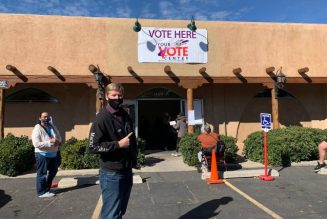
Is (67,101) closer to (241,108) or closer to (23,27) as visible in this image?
(23,27)

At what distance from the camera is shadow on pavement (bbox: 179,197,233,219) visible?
6.37 m

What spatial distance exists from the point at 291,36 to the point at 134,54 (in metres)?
6.37

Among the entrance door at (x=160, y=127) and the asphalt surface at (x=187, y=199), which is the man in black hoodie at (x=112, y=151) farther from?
the entrance door at (x=160, y=127)

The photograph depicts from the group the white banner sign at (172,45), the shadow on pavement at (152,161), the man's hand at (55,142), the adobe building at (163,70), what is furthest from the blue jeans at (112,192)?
the white banner sign at (172,45)

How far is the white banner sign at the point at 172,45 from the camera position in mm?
14758

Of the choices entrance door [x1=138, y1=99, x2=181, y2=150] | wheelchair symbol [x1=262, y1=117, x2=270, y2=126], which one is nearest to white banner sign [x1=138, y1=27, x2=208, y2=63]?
entrance door [x1=138, y1=99, x2=181, y2=150]

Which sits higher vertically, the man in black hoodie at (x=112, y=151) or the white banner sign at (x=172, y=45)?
the white banner sign at (x=172, y=45)

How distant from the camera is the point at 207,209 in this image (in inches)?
266

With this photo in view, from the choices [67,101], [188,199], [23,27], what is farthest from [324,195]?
[23,27]

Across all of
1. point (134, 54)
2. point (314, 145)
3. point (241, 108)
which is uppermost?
point (134, 54)

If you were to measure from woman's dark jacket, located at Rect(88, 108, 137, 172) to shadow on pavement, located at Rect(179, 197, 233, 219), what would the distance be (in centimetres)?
250

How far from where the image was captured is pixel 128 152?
4.29 meters

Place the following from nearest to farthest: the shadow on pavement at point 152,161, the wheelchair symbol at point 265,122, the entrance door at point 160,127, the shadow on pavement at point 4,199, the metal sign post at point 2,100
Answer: the shadow on pavement at point 4,199 → the wheelchair symbol at point 265,122 → the shadow on pavement at point 152,161 → the metal sign post at point 2,100 → the entrance door at point 160,127

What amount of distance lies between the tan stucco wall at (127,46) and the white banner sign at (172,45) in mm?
198
